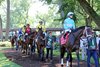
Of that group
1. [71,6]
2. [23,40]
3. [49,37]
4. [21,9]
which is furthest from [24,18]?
[49,37]

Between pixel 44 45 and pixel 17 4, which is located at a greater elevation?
pixel 17 4

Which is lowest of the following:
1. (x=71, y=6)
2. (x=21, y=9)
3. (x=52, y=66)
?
(x=52, y=66)

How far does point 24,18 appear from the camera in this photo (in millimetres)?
103250

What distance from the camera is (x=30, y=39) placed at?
23984mm

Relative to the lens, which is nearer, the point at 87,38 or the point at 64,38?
the point at 87,38

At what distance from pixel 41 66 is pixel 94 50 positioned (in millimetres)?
4361

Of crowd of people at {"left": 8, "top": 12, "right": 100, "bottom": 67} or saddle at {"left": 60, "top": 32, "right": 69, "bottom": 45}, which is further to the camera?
saddle at {"left": 60, "top": 32, "right": 69, "bottom": 45}

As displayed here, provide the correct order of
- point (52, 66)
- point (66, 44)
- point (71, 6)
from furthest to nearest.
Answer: point (71, 6)
point (52, 66)
point (66, 44)

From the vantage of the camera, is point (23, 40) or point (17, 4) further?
point (17, 4)

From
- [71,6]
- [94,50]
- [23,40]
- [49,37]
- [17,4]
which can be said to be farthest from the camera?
[17,4]

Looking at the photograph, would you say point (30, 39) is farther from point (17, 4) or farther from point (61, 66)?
point (17, 4)

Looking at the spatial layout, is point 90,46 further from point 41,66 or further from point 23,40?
point 23,40

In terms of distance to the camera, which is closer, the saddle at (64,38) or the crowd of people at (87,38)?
the crowd of people at (87,38)

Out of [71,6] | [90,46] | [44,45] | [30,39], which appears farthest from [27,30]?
[71,6]
